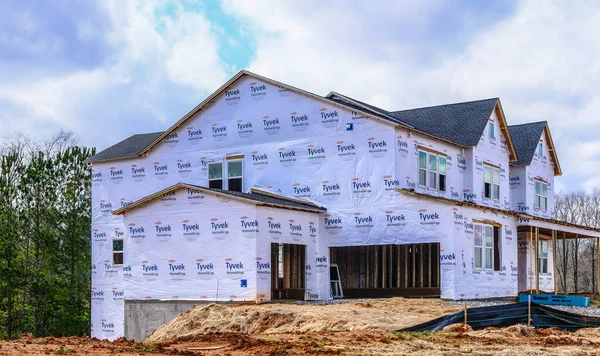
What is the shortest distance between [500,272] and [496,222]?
7.03 ft

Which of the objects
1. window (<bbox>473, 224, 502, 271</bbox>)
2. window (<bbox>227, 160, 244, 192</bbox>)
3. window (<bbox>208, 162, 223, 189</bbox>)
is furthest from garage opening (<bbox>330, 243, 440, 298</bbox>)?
window (<bbox>208, 162, 223, 189</bbox>)

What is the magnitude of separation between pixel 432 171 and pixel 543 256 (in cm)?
1226

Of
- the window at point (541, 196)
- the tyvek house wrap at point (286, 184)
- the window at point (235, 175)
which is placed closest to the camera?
the tyvek house wrap at point (286, 184)

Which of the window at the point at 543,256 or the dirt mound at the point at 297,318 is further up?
the window at the point at 543,256

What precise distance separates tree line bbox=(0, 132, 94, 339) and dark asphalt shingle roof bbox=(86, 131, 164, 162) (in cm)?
528

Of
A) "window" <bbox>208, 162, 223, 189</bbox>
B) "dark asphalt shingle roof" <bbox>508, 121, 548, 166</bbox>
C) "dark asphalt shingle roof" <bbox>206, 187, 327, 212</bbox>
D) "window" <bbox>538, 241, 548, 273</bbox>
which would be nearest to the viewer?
"dark asphalt shingle roof" <bbox>206, 187, 327, 212</bbox>

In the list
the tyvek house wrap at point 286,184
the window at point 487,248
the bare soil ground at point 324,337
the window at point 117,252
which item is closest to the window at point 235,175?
the tyvek house wrap at point 286,184

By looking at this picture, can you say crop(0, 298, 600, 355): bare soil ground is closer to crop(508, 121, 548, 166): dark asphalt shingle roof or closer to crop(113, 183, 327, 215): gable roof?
crop(113, 183, 327, 215): gable roof

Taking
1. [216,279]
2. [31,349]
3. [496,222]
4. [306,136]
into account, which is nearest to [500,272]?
[496,222]

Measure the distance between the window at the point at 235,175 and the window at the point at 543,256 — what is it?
17070 millimetres

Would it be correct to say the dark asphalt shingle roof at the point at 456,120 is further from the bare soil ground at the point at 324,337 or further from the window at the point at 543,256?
the bare soil ground at the point at 324,337

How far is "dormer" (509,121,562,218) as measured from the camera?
4134 centimetres

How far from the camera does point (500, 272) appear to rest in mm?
33719

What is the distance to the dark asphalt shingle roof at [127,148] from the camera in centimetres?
3972
